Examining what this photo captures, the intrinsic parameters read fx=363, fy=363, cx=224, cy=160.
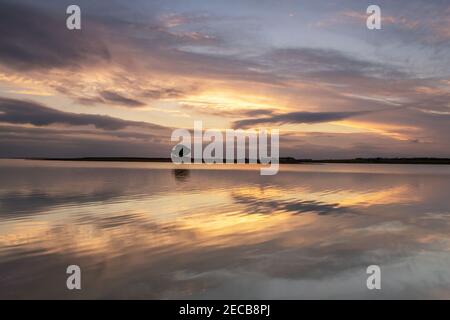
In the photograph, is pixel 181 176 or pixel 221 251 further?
pixel 181 176

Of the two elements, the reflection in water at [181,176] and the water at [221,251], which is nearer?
the water at [221,251]

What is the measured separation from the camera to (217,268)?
1062cm

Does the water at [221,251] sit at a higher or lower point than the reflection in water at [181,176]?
lower

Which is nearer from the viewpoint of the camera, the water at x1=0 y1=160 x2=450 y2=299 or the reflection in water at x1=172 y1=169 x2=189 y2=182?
the water at x1=0 y1=160 x2=450 y2=299

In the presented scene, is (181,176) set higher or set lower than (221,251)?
higher

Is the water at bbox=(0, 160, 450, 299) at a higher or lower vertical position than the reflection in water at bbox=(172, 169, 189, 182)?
lower
